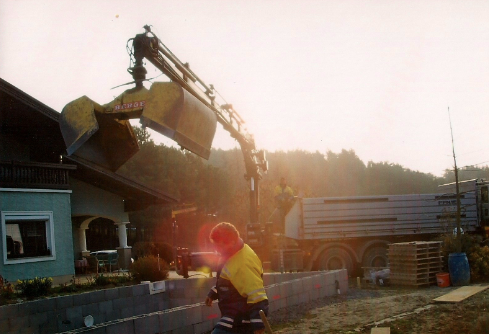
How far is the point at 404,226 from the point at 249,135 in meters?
6.55

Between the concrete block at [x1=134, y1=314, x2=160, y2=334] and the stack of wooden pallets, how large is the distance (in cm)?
937

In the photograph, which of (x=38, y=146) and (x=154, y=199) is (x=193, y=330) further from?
(x=154, y=199)

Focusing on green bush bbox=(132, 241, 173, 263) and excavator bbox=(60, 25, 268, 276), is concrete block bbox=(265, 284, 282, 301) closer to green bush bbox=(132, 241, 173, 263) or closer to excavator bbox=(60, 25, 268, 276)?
excavator bbox=(60, 25, 268, 276)

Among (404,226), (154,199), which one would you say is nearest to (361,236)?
(404,226)

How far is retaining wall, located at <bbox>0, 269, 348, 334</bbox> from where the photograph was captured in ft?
26.8

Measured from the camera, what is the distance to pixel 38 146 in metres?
21.9

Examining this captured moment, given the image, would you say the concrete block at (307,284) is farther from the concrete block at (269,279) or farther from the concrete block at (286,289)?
the concrete block at (269,279)

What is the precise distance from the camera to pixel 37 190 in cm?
1942

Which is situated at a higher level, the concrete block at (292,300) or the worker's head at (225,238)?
the worker's head at (225,238)

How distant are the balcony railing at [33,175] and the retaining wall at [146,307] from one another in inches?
314

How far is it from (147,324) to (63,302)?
172 inches

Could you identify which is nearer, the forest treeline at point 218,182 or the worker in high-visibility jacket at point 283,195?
the worker in high-visibility jacket at point 283,195

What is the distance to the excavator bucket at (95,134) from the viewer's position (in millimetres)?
8031

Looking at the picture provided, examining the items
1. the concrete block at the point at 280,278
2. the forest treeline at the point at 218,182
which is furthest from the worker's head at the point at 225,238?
the forest treeline at the point at 218,182
